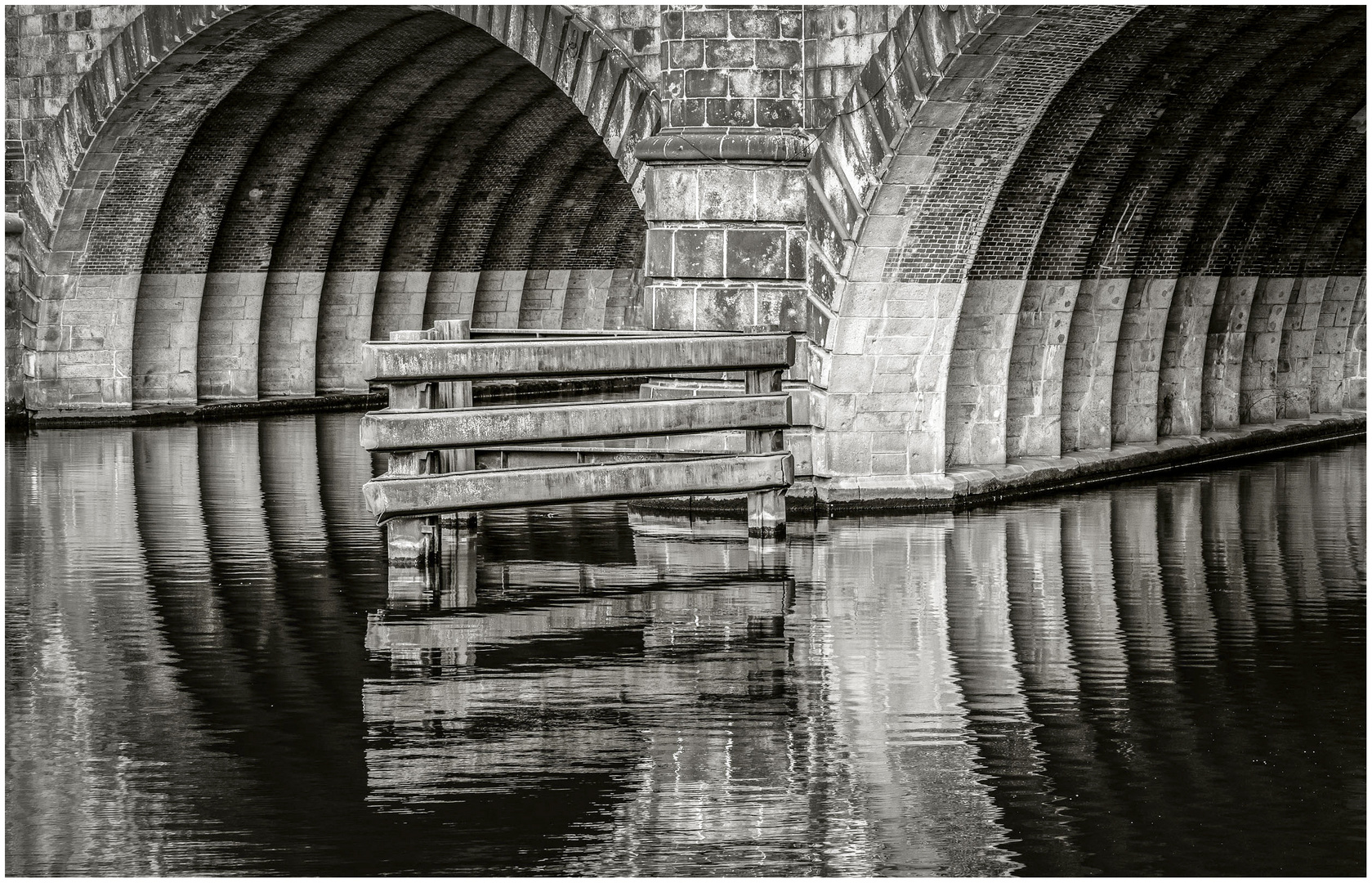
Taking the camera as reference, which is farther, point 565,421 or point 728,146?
point 728,146

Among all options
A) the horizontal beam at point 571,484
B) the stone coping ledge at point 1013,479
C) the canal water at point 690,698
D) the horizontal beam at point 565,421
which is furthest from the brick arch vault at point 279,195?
the canal water at point 690,698

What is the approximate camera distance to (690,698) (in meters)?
8.03

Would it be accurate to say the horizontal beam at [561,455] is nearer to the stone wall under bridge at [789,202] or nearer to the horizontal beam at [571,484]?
the horizontal beam at [571,484]

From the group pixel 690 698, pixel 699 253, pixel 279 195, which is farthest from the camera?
pixel 279 195

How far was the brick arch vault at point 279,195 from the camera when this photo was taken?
19781mm

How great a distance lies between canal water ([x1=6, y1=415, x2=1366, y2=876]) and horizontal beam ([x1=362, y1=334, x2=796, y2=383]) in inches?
40.3

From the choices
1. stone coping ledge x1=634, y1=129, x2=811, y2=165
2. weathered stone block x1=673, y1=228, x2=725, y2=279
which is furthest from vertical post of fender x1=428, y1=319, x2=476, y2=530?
stone coping ledge x1=634, y1=129, x2=811, y2=165

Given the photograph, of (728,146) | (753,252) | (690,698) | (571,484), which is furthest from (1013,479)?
(690,698)

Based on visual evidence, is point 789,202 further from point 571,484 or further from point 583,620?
point 583,620

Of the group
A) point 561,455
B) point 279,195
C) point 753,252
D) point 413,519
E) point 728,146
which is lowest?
point 413,519

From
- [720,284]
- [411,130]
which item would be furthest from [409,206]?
[720,284]

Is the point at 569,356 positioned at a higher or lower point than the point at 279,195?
lower

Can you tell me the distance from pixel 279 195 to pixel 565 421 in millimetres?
12340

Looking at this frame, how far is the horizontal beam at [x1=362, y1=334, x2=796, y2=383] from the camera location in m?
10.8
